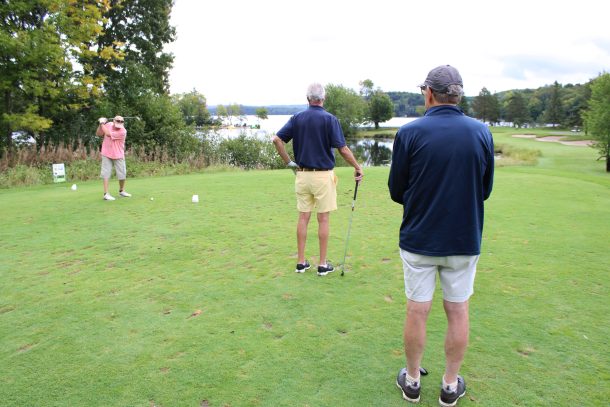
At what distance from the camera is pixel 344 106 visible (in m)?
Result: 77.9

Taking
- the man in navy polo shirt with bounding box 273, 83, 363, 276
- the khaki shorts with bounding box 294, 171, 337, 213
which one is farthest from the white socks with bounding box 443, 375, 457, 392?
the khaki shorts with bounding box 294, 171, 337, 213

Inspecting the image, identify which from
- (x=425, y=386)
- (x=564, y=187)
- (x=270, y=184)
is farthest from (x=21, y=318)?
(x=564, y=187)

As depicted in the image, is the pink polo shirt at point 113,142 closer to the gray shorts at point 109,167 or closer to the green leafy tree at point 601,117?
the gray shorts at point 109,167

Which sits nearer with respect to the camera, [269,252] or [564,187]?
[269,252]

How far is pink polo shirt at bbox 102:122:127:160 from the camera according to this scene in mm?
9391

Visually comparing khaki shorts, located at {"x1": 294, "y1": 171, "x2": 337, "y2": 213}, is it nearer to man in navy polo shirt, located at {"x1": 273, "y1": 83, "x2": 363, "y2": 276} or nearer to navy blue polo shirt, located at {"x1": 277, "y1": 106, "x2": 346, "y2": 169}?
man in navy polo shirt, located at {"x1": 273, "y1": 83, "x2": 363, "y2": 276}

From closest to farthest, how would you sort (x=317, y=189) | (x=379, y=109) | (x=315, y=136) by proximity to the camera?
(x=315, y=136)
(x=317, y=189)
(x=379, y=109)

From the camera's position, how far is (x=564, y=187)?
38.4ft

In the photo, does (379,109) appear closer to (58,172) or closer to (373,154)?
(373,154)

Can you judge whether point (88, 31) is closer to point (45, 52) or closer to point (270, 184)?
point (45, 52)

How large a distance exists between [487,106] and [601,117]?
73591mm

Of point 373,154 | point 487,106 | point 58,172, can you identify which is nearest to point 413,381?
point 58,172

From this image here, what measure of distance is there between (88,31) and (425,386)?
62.4 ft

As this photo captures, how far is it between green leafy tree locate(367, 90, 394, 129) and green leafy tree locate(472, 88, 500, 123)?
64.1ft
